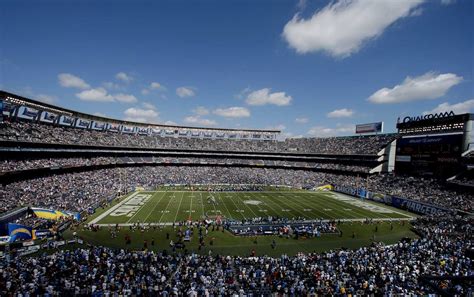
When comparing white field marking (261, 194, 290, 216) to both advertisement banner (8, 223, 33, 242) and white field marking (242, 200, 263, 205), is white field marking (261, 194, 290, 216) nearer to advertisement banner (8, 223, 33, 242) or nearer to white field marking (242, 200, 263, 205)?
white field marking (242, 200, 263, 205)

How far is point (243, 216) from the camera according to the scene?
34.9 m

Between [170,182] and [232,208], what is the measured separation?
2558 cm

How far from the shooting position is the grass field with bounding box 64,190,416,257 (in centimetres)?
2447

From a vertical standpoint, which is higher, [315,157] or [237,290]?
[315,157]

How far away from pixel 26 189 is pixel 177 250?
25389 mm

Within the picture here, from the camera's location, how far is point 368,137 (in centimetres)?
7212

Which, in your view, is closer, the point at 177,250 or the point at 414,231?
the point at 177,250

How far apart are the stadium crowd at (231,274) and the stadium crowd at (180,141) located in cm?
3173

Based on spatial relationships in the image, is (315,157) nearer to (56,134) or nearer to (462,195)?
(462,195)

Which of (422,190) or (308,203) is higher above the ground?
(422,190)

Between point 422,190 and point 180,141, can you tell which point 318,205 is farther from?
point 180,141

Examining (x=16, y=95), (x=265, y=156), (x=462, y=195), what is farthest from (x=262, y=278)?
(x=265, y=156)

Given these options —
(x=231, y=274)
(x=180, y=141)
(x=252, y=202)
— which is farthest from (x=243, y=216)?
(x=180, y=141)

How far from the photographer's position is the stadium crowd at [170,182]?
33.1 m
